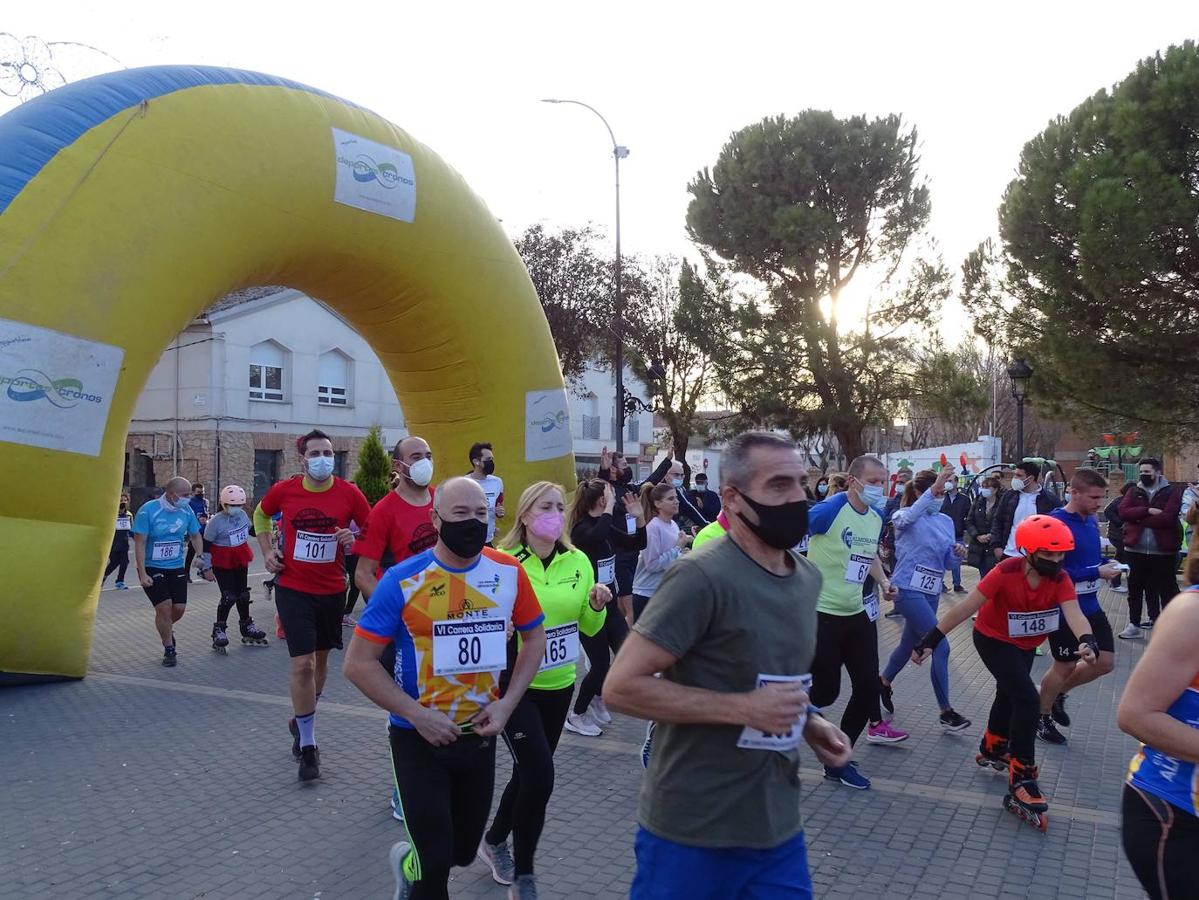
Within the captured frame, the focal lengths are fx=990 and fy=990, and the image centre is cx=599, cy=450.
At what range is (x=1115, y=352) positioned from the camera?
66.7ft

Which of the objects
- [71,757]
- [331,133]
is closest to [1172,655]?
[71,757]

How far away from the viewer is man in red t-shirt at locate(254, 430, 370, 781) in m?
5.95

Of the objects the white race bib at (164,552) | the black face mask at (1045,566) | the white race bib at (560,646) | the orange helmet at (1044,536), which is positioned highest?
the orange helmet at (1044,536)

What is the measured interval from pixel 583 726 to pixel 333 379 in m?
31.2

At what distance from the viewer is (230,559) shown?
35.3ft

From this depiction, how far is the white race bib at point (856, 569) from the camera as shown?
6203 mm

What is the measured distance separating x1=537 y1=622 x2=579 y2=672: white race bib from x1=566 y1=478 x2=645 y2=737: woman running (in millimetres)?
2011

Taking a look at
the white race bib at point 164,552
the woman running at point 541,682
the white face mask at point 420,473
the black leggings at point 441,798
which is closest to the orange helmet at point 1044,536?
the woman running at point 541,682

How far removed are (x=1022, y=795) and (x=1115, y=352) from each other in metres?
17.7

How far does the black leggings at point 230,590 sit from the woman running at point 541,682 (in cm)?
684

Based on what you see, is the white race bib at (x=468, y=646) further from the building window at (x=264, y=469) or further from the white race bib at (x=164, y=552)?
the building window at (x=264, y=469)

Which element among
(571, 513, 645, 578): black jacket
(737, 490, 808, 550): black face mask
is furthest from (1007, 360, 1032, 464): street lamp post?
(737, 490, 808, 550): black face mask

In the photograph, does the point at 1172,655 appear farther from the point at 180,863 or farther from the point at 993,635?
the point at 180,863

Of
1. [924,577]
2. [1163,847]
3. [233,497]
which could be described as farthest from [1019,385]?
[1163,847]
